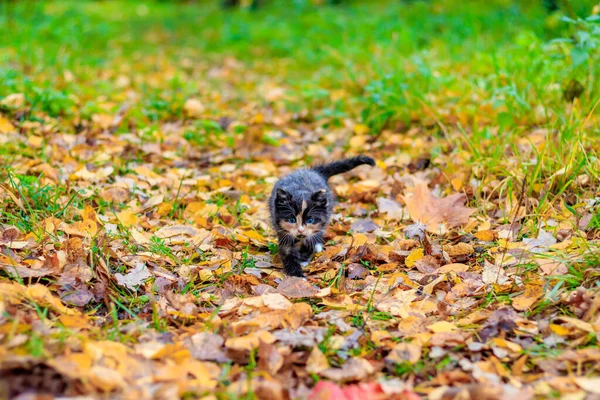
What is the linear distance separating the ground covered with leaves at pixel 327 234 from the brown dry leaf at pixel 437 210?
0.01 m

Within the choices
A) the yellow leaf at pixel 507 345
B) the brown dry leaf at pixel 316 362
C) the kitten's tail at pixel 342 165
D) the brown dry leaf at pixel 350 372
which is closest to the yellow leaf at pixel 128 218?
the kitten's tail at pixel 342 165

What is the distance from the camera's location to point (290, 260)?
153 inches

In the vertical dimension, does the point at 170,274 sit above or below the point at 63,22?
below

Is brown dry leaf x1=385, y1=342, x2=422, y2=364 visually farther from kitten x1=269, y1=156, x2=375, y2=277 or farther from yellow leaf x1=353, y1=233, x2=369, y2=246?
yellow leaf x1=353, y1=233, x2=369, y2=246

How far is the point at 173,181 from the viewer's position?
502cm

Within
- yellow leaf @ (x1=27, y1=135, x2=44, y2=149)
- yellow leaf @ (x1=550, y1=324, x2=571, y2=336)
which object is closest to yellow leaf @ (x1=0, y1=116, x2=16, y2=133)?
yellow leaf @ (x1=27, y1=135, x2=44, y2=149)

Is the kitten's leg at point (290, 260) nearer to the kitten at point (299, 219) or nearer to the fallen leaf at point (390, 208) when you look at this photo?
the kitten at point (299, 219)

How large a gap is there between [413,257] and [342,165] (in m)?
1.10

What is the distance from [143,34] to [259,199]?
27.2 ft

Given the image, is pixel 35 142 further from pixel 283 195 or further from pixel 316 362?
pixel 316 362

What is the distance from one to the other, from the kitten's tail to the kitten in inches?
15.0

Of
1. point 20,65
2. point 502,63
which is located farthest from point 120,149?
point 502,63

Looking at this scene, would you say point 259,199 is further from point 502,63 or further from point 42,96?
point 502,63

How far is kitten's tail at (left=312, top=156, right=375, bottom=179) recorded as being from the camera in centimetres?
447
